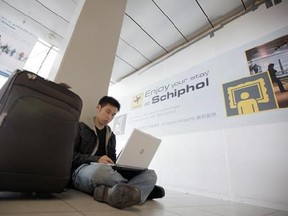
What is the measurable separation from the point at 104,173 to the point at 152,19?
265 centimetres

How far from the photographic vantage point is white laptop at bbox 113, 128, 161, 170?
1167 millimetres

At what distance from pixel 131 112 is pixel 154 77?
0.89 meters

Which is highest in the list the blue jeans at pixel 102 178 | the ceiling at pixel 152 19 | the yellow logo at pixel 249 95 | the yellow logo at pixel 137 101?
the ceiling at pixel 152 19

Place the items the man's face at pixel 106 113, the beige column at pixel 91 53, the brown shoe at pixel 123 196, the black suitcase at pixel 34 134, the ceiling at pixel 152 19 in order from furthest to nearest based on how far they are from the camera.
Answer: the ceiling at pixel 152 19, the beige column at pixel 91 53, the man's face at pixel 106 113, the brown shoe at pixel 123 196, the black suitcase at pixel 34 134

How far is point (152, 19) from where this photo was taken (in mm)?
2893

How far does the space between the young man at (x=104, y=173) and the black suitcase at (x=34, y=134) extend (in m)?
0.22

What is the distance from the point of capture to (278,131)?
5.73ft

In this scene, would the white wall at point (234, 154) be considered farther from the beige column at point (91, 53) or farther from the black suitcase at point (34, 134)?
the black suitcase at point (34, 134)

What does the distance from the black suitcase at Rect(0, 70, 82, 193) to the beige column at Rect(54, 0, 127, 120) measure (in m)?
0.76

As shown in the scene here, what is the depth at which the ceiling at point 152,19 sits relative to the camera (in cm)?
266

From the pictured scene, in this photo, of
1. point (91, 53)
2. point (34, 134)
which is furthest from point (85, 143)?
point (91, 53)

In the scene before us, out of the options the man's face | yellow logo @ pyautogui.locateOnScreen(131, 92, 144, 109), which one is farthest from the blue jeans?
yellow logo @ pyautogui.locateOnScreen(131, 92, 144, 109)

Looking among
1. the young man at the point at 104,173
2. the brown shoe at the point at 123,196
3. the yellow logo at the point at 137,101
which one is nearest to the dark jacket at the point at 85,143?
the young man at the point at 104,173

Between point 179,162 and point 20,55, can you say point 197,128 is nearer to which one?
point 179,162
